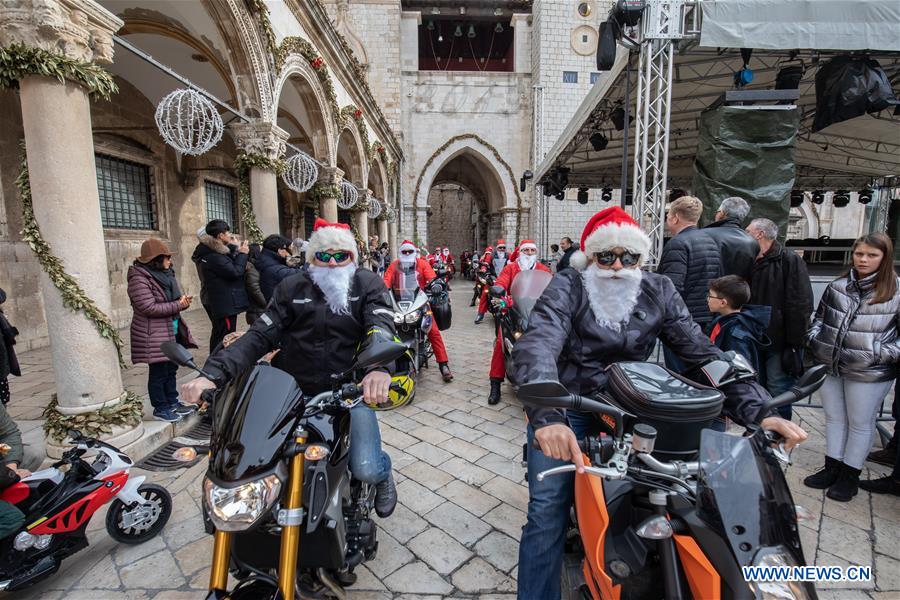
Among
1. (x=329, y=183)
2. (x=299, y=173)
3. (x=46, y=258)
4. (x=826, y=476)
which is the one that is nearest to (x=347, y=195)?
(x=329, y=183)

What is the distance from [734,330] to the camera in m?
3.17

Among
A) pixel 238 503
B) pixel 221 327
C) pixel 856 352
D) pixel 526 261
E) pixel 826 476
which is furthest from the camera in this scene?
pixel 526 261

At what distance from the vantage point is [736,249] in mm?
3398

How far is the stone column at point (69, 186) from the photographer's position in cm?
314

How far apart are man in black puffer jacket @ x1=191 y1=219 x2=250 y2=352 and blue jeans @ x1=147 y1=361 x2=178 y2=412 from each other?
3.23 feet

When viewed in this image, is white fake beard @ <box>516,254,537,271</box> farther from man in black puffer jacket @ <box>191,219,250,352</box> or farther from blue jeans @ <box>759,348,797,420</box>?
man in black puffer jacket @ <box>191,219,250,352</box>

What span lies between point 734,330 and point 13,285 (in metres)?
9.10

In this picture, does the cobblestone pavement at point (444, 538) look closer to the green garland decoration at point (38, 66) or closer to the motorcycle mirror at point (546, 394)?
the motorcycle mirror at point (546, 394)

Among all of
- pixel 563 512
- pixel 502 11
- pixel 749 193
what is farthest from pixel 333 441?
pixel 502 11

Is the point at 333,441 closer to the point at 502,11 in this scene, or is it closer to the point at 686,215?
the point at 686,215

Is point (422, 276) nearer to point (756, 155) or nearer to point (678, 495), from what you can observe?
point (756, 155)

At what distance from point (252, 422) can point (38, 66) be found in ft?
11.2

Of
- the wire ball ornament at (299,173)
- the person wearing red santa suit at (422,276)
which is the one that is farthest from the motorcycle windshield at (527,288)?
the wire ball ornament at (299,173)

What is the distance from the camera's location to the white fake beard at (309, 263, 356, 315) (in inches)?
92.8
